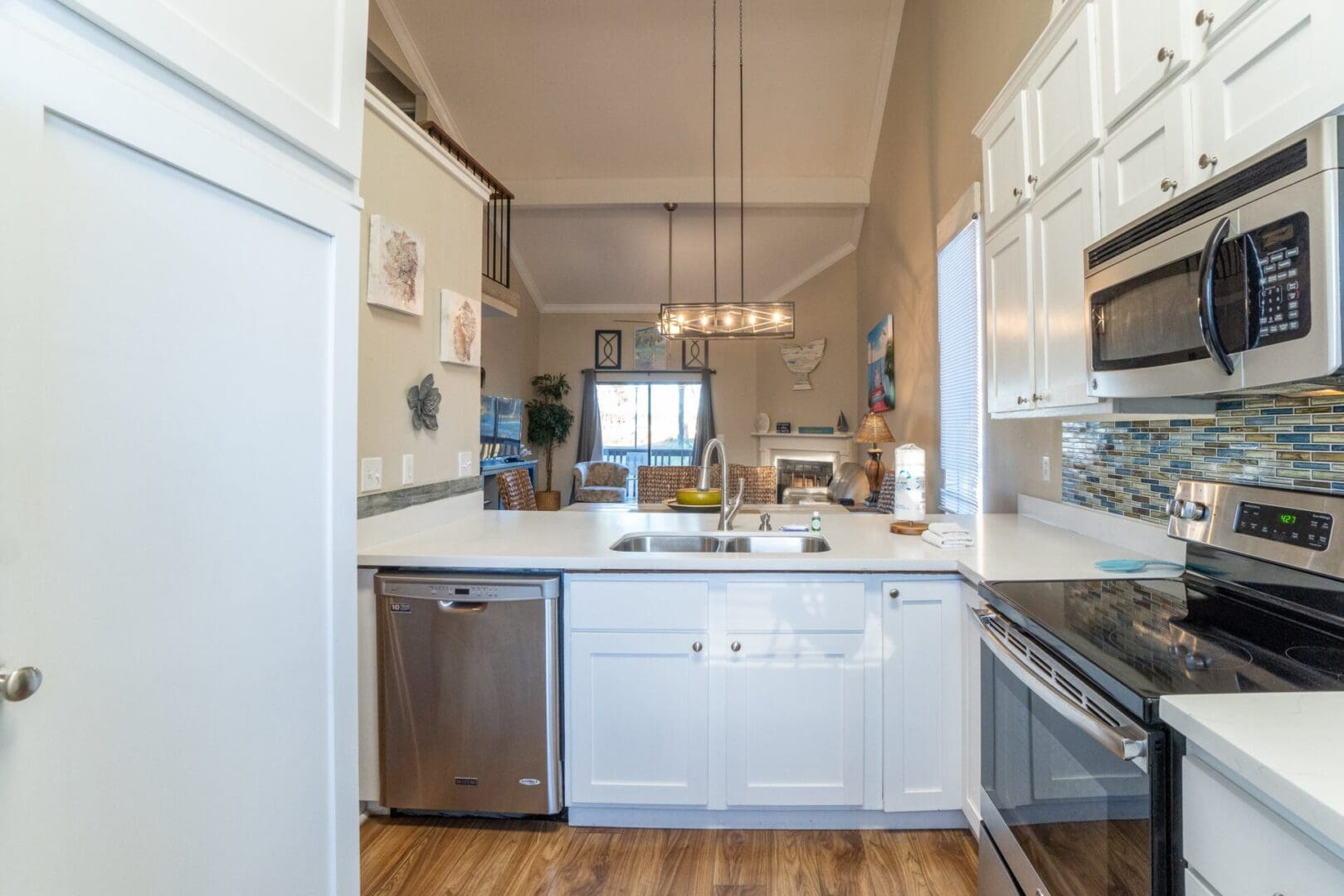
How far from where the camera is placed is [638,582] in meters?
1.94

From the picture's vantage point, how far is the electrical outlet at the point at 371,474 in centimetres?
211

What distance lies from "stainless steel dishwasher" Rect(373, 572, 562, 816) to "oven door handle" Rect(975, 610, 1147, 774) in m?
1.20

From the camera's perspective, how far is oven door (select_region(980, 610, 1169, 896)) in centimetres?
92

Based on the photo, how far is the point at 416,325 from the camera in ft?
7.95

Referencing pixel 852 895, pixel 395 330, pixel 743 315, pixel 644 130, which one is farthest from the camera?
pixel 644 130

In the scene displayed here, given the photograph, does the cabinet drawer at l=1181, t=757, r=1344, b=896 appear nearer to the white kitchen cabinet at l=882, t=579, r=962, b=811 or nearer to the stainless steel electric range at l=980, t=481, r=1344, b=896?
the stainless steel electric range at l=980, t=481, r=1344, b=896

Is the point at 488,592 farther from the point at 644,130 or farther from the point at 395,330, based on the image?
the point at 644,130

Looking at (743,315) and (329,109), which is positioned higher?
(743,315)

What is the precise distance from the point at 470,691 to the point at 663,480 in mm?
3509

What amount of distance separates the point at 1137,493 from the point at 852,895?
1.41 metres

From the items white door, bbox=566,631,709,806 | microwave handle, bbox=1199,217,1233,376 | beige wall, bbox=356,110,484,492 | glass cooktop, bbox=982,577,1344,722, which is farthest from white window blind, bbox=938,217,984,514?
beige wall, bbox=356,110,484,492

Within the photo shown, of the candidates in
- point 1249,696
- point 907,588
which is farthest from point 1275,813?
point 907,588

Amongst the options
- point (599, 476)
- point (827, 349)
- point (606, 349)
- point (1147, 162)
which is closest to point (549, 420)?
point (599, 476)

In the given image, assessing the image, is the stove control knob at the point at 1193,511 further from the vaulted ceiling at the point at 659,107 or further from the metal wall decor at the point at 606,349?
the metal wall decor at the point at 606,349
